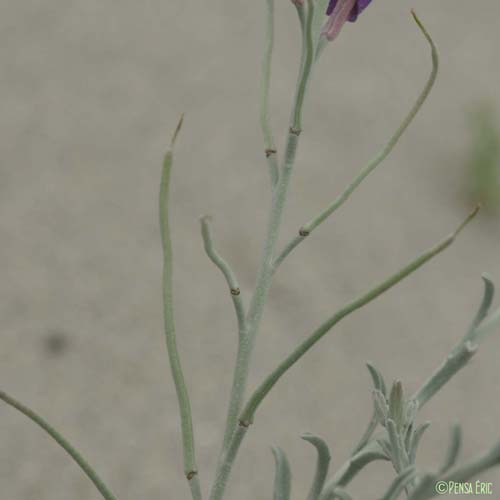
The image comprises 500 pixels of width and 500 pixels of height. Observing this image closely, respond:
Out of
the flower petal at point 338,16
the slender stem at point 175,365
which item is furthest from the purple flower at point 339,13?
the slender stem at point 175,365

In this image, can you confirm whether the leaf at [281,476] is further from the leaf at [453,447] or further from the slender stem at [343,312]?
the leaf at [453,447]

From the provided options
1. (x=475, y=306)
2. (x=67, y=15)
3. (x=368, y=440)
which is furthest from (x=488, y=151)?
(x=368, y=440)

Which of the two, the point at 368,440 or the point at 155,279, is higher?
the point at 155,279

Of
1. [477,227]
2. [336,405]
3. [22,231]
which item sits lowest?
[336,405]

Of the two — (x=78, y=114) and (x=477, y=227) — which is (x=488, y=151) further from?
(x=78, y=114)

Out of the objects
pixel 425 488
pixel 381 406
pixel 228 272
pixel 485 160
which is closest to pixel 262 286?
pixel 228 272

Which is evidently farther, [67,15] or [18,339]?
[67,15]
